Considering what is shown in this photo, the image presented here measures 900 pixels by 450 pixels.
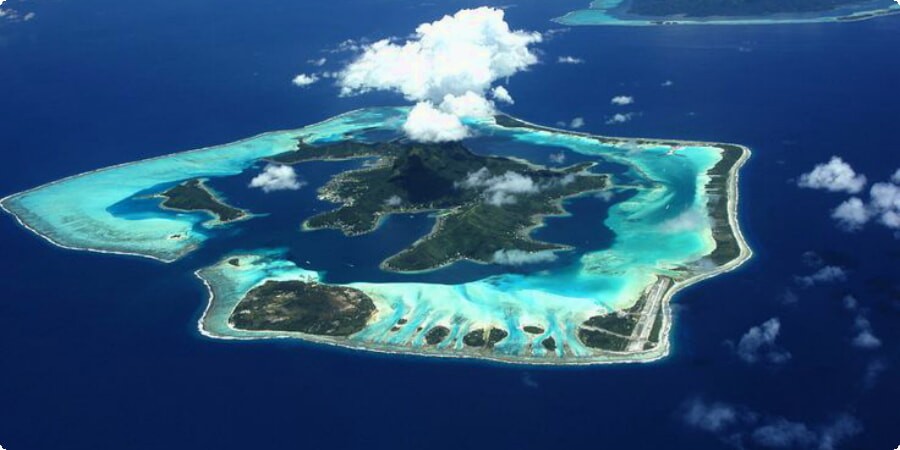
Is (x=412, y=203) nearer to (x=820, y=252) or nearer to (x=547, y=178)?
(x=547, y=178)

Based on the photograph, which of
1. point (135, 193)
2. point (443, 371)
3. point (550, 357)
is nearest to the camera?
point (443, 371)

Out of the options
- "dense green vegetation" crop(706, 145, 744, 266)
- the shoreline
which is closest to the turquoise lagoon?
the shoreline

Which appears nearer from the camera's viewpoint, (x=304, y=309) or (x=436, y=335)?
(x=436, y=335)

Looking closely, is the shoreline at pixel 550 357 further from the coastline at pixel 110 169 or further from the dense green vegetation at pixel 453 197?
the dense green vegetation at pixel 453 197

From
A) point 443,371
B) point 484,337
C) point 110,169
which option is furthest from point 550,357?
point 110,169

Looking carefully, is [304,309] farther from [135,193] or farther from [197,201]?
[135,193]

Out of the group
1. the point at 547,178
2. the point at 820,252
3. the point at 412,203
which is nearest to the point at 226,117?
the point at 412,203

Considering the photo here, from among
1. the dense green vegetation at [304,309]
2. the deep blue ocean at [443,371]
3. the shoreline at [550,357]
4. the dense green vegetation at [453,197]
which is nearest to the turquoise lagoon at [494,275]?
the shoreline at [550,357]

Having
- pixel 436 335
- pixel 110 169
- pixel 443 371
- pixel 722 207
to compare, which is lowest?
pixel 443 371
